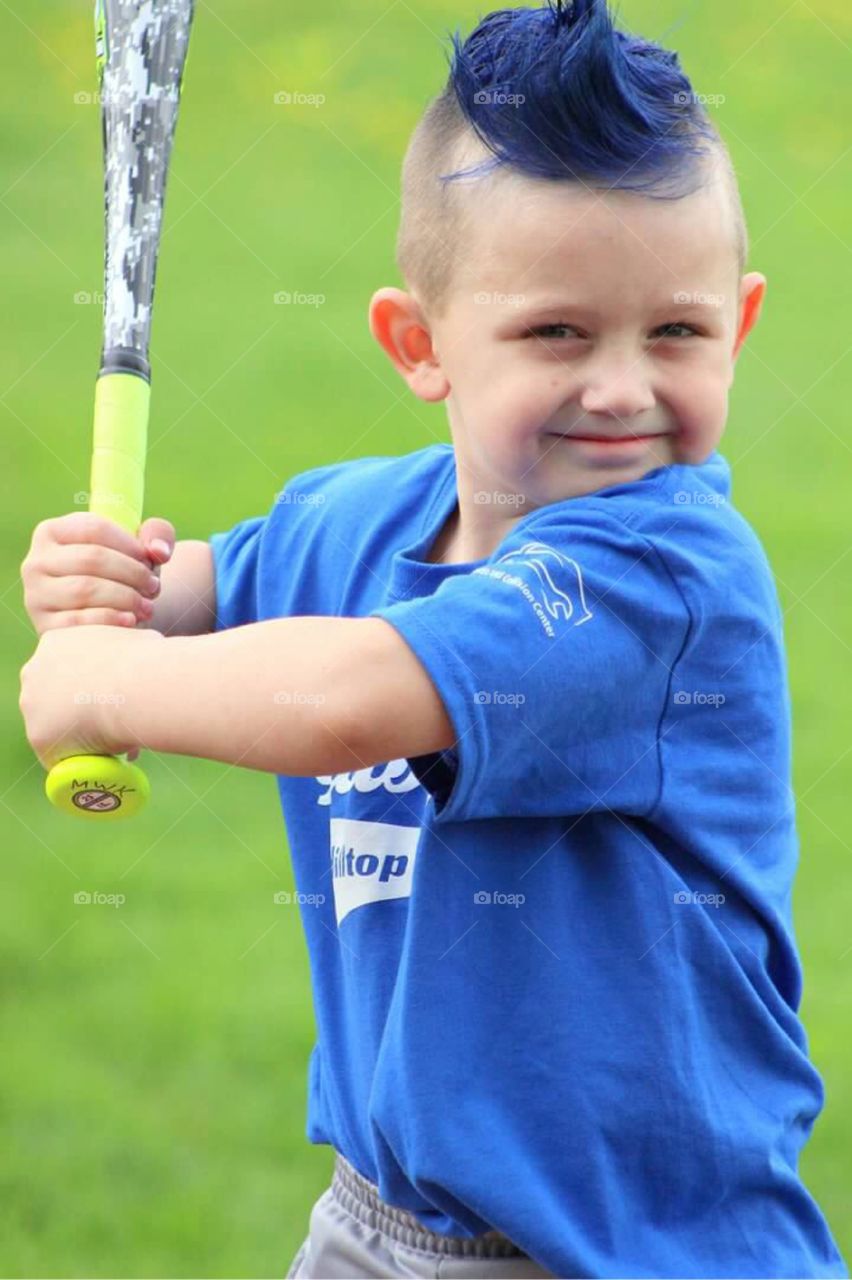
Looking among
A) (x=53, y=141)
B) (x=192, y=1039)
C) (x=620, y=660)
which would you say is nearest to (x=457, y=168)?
(x=620, y=660)

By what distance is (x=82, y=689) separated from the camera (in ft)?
5.59

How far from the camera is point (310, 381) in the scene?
22.9ft

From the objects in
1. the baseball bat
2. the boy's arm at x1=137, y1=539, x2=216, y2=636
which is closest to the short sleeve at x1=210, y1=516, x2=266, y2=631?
the boy's arm at x1=137, y1=539, x2=216, y2=636

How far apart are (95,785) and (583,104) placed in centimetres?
68

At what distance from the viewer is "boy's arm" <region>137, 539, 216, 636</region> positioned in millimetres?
2090

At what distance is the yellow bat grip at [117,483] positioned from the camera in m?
1.74

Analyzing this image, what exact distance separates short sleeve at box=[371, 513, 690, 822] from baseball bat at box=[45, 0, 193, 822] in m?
0.39

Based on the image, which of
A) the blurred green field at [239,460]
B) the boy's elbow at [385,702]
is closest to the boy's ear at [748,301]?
the boy's elbow at [385,702]

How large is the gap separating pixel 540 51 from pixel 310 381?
5177 millimetres

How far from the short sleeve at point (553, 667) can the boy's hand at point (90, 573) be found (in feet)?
0.92

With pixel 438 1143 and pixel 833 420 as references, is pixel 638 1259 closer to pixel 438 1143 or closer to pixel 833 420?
pixel 438 1143

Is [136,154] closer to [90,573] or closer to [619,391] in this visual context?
[90,573]

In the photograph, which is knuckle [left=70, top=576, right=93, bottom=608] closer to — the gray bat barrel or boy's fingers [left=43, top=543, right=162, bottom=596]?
boy's fingers [left=43, top=543, right=162, bottom=596]

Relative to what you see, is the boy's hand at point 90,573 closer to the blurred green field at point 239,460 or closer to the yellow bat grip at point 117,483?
the yellow bat grip at point 117,483
